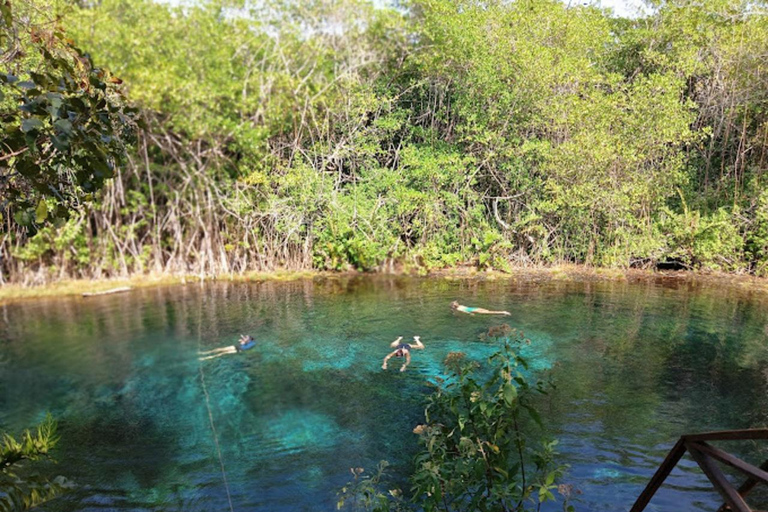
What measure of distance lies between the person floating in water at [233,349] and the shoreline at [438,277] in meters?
5.33

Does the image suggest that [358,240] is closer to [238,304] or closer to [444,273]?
[444,273]

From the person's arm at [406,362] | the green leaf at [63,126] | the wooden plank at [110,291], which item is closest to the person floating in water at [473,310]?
the person's arm at [406,362]

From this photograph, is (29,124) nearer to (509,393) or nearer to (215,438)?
(509,393)

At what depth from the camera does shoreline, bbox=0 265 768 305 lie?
14352 millimetres

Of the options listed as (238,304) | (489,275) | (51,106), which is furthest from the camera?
(489,275)

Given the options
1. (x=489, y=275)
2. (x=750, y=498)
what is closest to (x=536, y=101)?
(x=489, y=275)

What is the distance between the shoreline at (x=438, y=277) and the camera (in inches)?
565

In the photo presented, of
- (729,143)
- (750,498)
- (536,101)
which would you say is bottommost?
(750,498)

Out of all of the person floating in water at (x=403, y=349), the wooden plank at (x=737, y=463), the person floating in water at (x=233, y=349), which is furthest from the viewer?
the person floating in water at (x=233, y=349)

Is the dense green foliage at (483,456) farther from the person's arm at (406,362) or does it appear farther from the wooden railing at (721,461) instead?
the person's arm at (406,362)

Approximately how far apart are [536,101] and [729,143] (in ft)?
20.5

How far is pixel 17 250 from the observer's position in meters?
14.3

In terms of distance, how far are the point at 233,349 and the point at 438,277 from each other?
7.22 metres

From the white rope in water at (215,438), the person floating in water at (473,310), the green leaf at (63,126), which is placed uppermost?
the green leaf at (63,126)
